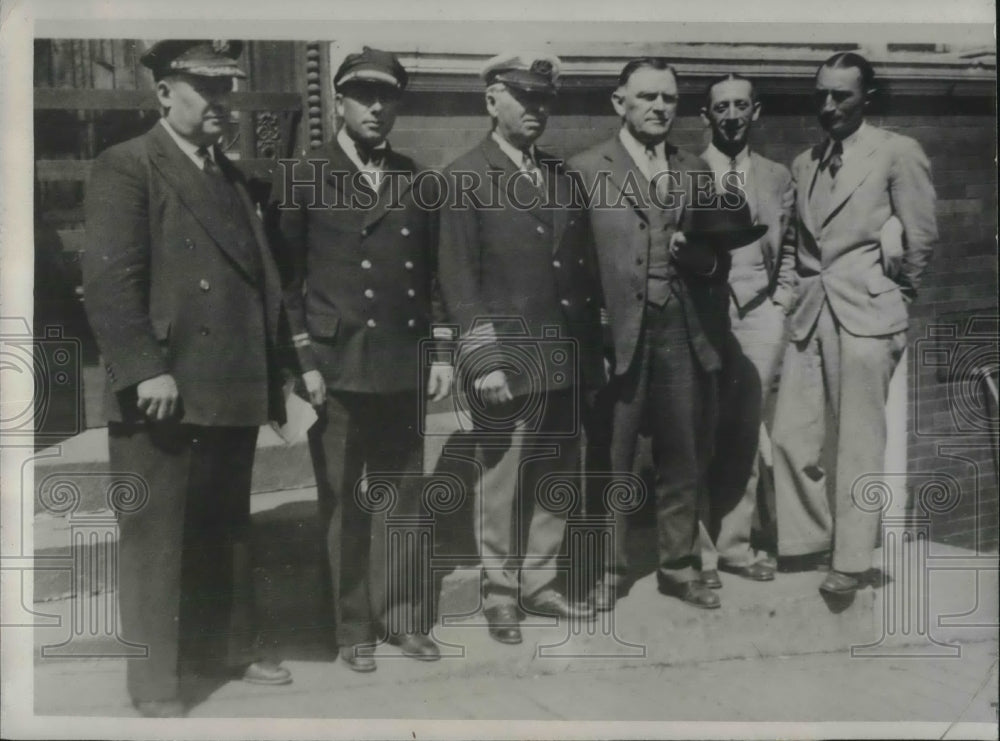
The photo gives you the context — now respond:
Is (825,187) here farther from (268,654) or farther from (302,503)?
(268,654)

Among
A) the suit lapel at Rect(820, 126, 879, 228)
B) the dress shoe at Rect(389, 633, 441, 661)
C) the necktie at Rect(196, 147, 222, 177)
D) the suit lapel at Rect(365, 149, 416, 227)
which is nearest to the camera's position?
the necktie at Rect(196, 147, 222, 177)

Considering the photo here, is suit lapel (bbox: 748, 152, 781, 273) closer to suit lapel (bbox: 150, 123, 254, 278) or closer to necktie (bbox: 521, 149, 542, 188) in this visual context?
necktie (bbox: 521, 149, 542, 188)

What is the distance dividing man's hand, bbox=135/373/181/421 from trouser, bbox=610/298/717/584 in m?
1.93

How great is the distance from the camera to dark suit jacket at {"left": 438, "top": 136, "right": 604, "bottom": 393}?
4676 mm

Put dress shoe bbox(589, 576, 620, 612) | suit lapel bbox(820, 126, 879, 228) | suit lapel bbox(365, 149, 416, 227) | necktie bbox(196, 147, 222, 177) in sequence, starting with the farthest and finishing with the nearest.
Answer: suit lapel bbox(820, 126, 879, 228) → dress shoe bbox(589, 576, 620, 612) → suit lapel bbox(365, 149, 416, 227) → necktie bbox(196, 147, 222, 177)

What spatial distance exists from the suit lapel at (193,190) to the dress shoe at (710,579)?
2.49 meters

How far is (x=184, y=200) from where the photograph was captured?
4.43 meters

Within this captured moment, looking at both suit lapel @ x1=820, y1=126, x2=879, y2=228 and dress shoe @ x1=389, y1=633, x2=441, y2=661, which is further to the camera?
suit lapel @ x1=820, y1=126, x2=879, y2=228

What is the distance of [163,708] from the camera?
4609 millimetres

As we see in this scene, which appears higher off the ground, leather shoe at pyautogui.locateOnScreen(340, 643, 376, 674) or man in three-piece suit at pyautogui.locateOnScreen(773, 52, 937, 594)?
man in three-piece suit at pyautogui.locateOnScreen(773, 52, 937, 594)

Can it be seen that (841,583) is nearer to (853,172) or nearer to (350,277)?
(853,172)

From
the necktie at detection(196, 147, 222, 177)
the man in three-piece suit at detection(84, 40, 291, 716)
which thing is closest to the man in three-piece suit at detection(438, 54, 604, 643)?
the man in three-piece suit at detection(84, 40, 291, 716)

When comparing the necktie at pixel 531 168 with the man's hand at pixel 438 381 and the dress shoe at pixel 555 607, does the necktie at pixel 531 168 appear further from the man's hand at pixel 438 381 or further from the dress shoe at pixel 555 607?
the dress shoe at pixel 555 607

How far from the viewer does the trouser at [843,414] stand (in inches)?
197
